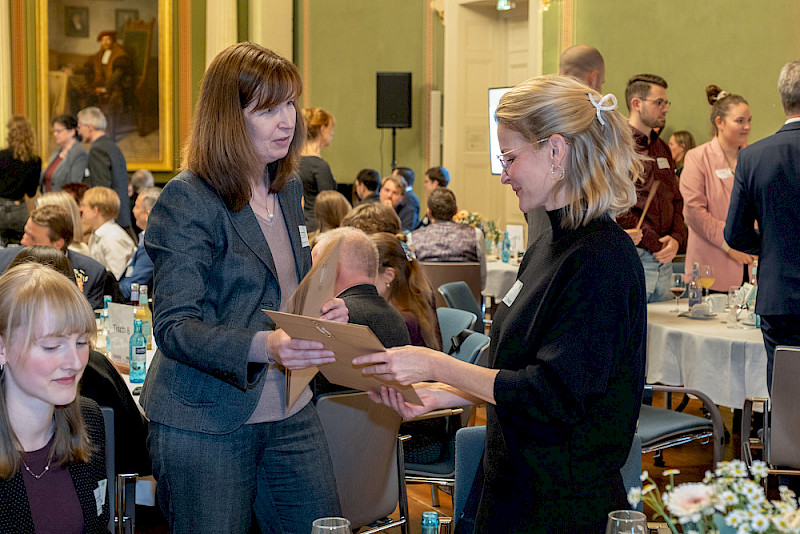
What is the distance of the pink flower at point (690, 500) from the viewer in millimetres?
Answer: 985

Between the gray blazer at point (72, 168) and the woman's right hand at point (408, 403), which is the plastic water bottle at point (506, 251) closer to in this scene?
the gray blazer at point (72, 168)

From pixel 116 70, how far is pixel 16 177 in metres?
3.41

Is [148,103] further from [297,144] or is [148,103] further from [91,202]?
[297,144]

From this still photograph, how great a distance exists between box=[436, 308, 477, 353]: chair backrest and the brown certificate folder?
7.46ft

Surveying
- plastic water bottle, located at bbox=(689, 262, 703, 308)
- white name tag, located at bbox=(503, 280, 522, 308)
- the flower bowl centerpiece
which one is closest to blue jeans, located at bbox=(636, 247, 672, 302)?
plastic water bottle, located at bbox=(689, 262, 703, 308)

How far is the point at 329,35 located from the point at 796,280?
965 cm

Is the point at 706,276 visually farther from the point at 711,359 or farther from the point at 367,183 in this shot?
the point at 367,183

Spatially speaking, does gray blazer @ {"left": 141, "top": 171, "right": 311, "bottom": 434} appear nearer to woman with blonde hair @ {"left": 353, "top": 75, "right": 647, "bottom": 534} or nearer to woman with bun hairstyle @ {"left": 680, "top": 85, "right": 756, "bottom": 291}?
woman with blonde hair @ {"left": 353, "top": 75, "right": 647, "bottom": 534}

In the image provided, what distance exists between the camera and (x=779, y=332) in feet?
11.5

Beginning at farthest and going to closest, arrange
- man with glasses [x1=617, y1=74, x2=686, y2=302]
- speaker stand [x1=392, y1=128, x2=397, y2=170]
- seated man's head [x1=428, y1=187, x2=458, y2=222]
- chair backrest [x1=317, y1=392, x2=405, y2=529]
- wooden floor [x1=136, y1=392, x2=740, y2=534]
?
1. speaker stand [x1=392, y1=128, x2=397, y2=170]
2. seated man's head [x1=428, y1=187, x2=458, y2=222]
3. man with glasses [x1=617, y1=74, x2=686, y2=302]
4. wooden floor [x1=136, y1=392, x2=740, y2=534]
5. chair backrest [x1=317, y1=392, x2=405, y2=529]

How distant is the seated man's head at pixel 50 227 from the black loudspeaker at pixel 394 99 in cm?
774

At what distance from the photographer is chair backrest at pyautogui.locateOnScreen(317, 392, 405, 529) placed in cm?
265

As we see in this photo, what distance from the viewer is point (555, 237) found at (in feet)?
5.78

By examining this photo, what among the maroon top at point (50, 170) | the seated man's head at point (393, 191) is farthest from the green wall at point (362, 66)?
the maroon top at point (50, 170)
